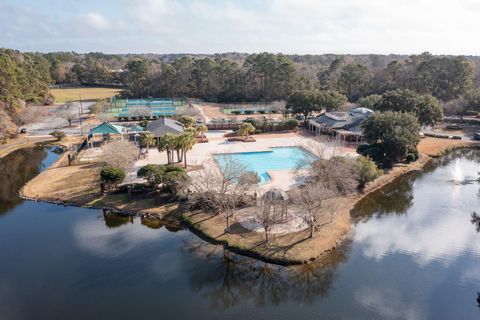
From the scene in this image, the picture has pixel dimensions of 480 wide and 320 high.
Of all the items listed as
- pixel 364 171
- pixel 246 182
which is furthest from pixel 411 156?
pixel 246 182

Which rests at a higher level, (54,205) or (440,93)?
(440,93)

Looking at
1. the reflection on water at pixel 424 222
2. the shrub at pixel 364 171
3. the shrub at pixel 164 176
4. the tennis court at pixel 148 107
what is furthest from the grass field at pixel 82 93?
the reflection on water at pixel 424 222

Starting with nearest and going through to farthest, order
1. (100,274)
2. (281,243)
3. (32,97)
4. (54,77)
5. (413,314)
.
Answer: (413,314)
(100,274)
(281,243)
(32,97)
(54,77)

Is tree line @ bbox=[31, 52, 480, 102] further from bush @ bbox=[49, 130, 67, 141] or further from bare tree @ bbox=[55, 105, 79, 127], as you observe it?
bush @ bbox=[49, 130, 67, 141]

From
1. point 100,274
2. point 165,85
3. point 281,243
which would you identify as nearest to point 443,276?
point 281,243

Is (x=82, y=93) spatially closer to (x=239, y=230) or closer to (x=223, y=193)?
(x=223, y=193)

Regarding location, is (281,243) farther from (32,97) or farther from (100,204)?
(32,97)
